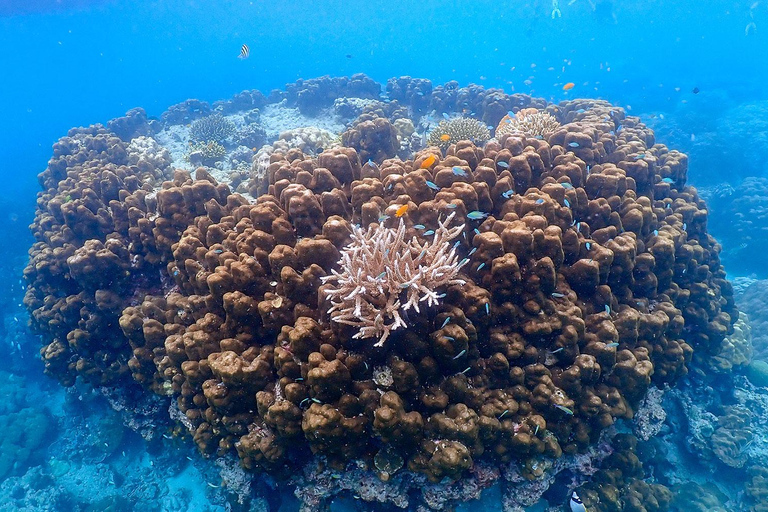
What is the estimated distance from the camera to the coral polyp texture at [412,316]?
403 centimetres

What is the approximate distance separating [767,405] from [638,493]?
5.53 metres

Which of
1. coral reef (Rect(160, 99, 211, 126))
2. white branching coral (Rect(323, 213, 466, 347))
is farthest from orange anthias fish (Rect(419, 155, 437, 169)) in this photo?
coral reef (Rect(160, 99, 211, 126))

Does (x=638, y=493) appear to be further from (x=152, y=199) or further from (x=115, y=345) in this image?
(x=152, y=199)

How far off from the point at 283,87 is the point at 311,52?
5595 centimetres

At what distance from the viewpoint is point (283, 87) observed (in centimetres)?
6375

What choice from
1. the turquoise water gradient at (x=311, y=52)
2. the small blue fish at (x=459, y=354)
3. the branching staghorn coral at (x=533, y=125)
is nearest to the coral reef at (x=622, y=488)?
the small blue fish at (x=459, y=354)

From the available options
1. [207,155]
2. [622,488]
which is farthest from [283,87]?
[622,488]

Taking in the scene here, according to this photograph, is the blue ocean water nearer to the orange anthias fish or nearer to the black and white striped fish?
the black and white striped fish

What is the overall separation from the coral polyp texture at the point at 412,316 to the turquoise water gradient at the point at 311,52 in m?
27.1

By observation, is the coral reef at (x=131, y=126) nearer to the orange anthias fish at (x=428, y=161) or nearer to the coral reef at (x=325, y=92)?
the coral reef at (x=325, y=92)

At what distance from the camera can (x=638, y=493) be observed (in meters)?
5.67

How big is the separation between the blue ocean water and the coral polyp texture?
1324 millimetres

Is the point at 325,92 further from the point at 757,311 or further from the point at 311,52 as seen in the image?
the point at 311,52

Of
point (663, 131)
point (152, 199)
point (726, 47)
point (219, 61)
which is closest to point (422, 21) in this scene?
point (219, 61)
